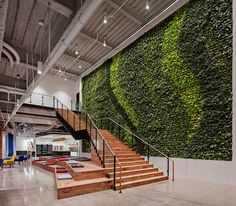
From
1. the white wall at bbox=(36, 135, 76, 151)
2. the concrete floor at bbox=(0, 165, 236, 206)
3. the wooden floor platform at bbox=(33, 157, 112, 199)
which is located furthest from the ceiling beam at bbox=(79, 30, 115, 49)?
the white wall at bbox=(36, 135, 76, 151)

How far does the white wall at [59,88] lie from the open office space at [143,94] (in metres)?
4.81

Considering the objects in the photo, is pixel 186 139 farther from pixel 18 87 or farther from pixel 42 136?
pixel 42 136

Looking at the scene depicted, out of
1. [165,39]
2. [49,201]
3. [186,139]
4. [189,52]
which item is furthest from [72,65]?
[49,201]

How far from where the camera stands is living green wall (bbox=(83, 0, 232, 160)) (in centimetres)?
635

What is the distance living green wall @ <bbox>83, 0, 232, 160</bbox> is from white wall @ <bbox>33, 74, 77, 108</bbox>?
25.8ft

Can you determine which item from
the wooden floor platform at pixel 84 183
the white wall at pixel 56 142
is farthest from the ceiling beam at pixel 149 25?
the white wall at pixel 56 142

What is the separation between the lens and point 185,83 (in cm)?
741

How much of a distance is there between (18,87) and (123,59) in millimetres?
5523

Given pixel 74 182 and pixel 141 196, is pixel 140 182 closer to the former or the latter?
pixel 141 196

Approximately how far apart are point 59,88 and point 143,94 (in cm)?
984

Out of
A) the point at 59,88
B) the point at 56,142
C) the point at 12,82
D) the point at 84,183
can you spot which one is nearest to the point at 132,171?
the point at 84,183

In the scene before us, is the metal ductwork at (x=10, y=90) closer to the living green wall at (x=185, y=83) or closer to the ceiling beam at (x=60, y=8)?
the ceiling beam at (x=60, y=8)

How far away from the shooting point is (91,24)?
9281mm

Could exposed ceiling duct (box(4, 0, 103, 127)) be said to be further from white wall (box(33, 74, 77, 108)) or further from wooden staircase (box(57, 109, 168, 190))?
white wall (box(33, 74, 77, 108))
